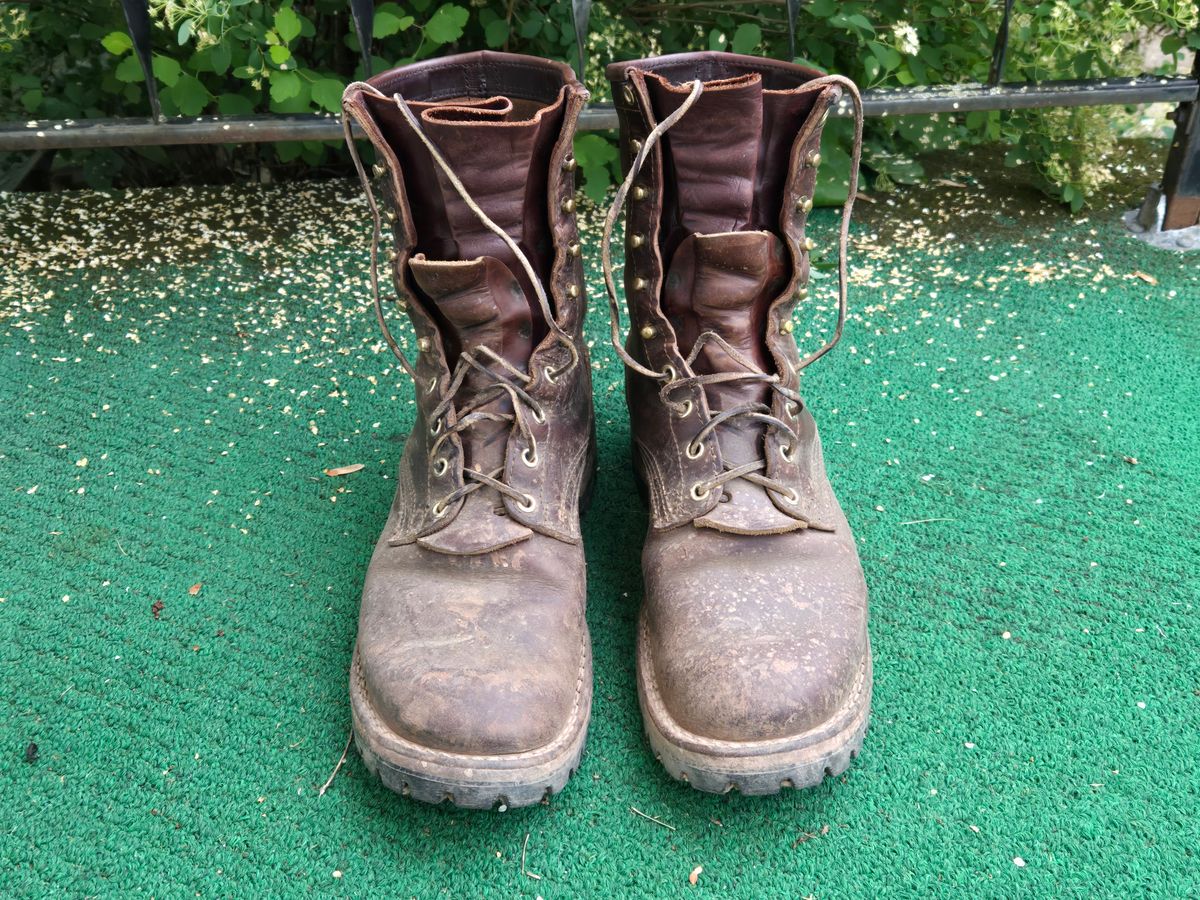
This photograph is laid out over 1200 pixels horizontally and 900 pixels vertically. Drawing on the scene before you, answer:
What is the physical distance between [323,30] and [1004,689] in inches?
69.9

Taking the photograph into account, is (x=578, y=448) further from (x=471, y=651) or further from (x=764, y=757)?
(x=764, y=757)

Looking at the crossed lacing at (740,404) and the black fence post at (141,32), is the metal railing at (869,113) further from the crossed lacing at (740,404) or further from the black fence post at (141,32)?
the crossed lacing at (740,404)

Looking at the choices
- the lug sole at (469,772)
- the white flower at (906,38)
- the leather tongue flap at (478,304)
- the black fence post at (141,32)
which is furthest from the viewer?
the white flower at (906,38)

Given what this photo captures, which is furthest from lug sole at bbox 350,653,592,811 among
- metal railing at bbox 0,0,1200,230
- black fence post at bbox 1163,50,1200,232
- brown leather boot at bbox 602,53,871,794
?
black fence post at bbox 1163,50,1200,232

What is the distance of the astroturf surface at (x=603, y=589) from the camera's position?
791mm

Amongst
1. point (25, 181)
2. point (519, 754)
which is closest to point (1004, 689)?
point (519, 754)

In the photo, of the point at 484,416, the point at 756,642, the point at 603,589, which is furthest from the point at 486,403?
the point at 756,642

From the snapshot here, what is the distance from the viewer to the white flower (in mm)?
1655

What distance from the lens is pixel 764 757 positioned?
786 mm

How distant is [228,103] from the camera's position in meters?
1.69

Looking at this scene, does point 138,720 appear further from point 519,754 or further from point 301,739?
point 519,754

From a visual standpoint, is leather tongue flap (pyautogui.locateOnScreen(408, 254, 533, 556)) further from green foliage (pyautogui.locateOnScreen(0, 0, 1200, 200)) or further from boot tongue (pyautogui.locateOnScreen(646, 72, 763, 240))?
green foliage (pyautogui.locateOnScreen(0, 0, 1200, 200))

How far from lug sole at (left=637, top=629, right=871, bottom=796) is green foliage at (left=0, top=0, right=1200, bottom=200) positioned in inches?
44.5

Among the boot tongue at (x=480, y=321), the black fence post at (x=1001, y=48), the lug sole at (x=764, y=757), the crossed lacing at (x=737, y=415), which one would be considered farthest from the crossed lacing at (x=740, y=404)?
the black fence post at (x=1001, y=48)
